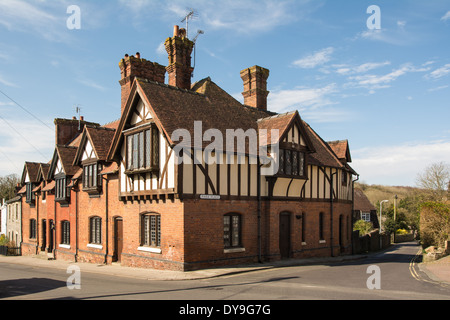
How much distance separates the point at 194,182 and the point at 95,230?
10.2 meters

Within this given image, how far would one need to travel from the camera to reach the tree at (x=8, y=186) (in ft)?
213

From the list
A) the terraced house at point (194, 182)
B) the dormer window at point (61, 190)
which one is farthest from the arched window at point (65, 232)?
the dormer window at point (61, 190)

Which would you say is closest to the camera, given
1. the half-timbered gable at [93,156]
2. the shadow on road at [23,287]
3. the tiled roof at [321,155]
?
the shadow on road at [23,287]

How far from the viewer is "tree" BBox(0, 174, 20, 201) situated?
6507cm

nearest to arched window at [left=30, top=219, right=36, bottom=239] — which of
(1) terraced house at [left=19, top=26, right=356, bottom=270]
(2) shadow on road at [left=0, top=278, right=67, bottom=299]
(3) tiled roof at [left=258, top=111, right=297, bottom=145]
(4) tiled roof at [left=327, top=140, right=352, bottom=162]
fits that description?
(1) terraced house at [left=19, top=26, right=356, bottom=270]

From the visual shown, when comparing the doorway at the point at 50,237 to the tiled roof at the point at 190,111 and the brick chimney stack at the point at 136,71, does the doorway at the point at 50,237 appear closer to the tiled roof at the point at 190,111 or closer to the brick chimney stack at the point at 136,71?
the brick chimney stack at the point at 136,71

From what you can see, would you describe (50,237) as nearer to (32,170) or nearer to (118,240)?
(32,170)

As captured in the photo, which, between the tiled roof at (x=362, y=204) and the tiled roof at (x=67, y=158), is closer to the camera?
the tiled roof at (x=67, y=158)

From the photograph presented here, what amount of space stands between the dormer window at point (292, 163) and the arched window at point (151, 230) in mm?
6522

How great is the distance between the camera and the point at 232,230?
704 inches

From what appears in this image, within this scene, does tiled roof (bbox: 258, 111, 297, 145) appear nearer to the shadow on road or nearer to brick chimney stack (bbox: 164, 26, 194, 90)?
brick chimney stack (bbox: 164, 26, 194, 90)
